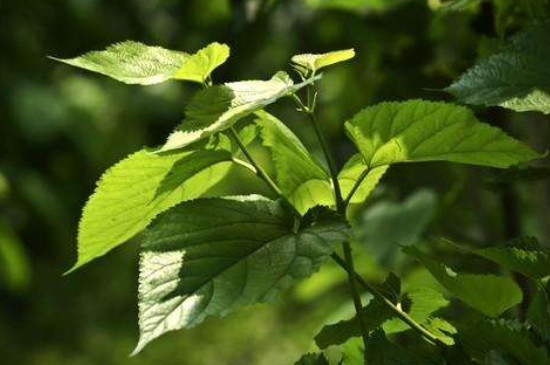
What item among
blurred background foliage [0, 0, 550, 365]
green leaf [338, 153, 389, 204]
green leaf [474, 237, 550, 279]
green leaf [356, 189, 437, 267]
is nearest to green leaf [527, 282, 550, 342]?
green leaf [474, 237, 550, 279]

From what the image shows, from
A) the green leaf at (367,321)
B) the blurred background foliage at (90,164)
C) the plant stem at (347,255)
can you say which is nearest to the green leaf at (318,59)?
the plant stem at (347,255)

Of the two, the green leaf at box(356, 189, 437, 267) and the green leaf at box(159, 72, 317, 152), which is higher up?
the green leaf at box(159, 72, 317, 152)

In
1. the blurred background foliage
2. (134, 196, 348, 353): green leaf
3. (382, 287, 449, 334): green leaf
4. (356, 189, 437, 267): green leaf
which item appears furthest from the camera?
the blurred background foliage

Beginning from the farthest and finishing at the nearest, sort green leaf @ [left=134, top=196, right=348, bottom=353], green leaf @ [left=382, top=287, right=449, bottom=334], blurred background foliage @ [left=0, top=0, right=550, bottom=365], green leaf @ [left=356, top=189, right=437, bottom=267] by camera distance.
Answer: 1. blurred background foliage @ [left=0, top=0, right=550, bottom=365]
2. green leaf @ [left=356, top=189, right=437, bottom=267]
3. green leaf @ [left=382, top=287, right=449, bottom=334]
4. green leaf @ [left=134, top=196, right=348, bottom=353]

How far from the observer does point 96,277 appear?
436 cm

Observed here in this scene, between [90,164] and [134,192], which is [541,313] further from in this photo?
[90,164]

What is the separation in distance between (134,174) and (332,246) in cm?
14

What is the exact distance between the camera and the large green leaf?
49 cm

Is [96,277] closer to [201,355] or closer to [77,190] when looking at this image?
[77,190]

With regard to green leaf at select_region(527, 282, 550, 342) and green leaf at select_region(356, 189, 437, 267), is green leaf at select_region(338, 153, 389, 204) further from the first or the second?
green leaf at select_region(356, 189, 437, 267)

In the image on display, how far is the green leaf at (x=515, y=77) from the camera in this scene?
54 centimetres

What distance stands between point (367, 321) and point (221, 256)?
0.34 ft

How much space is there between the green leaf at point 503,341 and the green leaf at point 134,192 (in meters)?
0.16

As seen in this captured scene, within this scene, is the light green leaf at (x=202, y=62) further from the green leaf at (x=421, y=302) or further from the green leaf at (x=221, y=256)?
the green leaf at (x=421, y=302)
